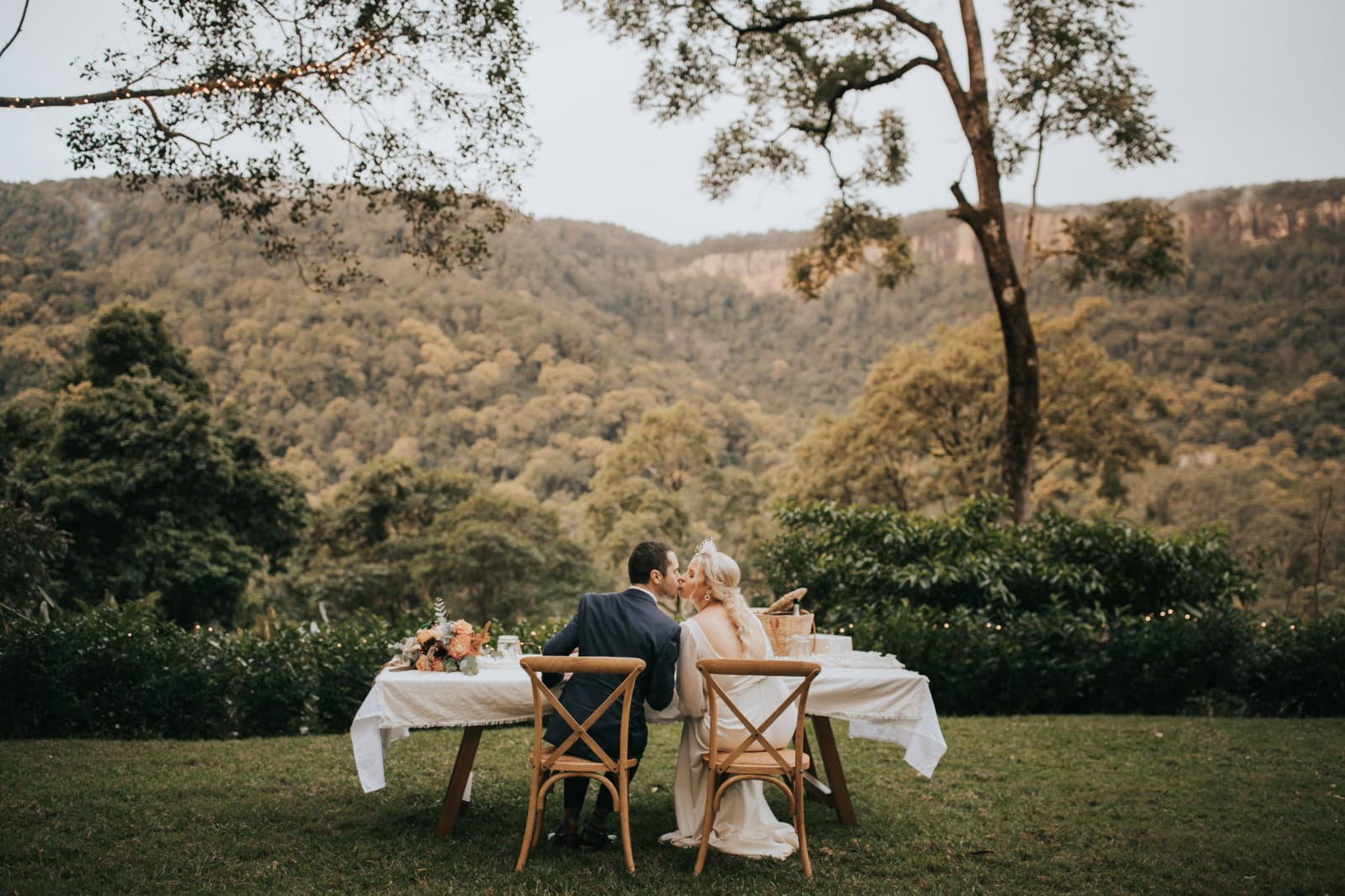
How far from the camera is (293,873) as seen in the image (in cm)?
429

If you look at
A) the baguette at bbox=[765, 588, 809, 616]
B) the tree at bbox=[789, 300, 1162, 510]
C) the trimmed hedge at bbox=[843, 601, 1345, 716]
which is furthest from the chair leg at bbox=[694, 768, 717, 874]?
the tree at bbox=[789, 300, 1162, 510]

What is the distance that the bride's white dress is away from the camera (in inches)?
183

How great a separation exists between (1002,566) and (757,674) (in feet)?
22.7

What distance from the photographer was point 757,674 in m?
4.43

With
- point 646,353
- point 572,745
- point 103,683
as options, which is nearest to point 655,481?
point 646,353

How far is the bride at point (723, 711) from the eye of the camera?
4.66 m

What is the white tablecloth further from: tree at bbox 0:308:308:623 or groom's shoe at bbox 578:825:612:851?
tree at bbox 0:308:308:623

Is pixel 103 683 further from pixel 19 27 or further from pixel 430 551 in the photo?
pixel 430 551

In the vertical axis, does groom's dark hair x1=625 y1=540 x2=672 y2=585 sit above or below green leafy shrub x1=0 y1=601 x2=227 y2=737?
above

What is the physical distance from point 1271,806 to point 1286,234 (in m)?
45.4

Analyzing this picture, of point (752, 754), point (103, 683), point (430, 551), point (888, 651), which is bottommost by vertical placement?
point (430, 551)

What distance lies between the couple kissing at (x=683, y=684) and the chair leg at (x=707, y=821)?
0.66 ft

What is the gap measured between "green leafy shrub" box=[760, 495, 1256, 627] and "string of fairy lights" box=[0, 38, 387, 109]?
656 cm

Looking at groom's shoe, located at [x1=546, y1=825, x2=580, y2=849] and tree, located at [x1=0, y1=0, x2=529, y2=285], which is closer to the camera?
groom's shoe, located at [x1=546, y1=825, x2=580, y2=849]
